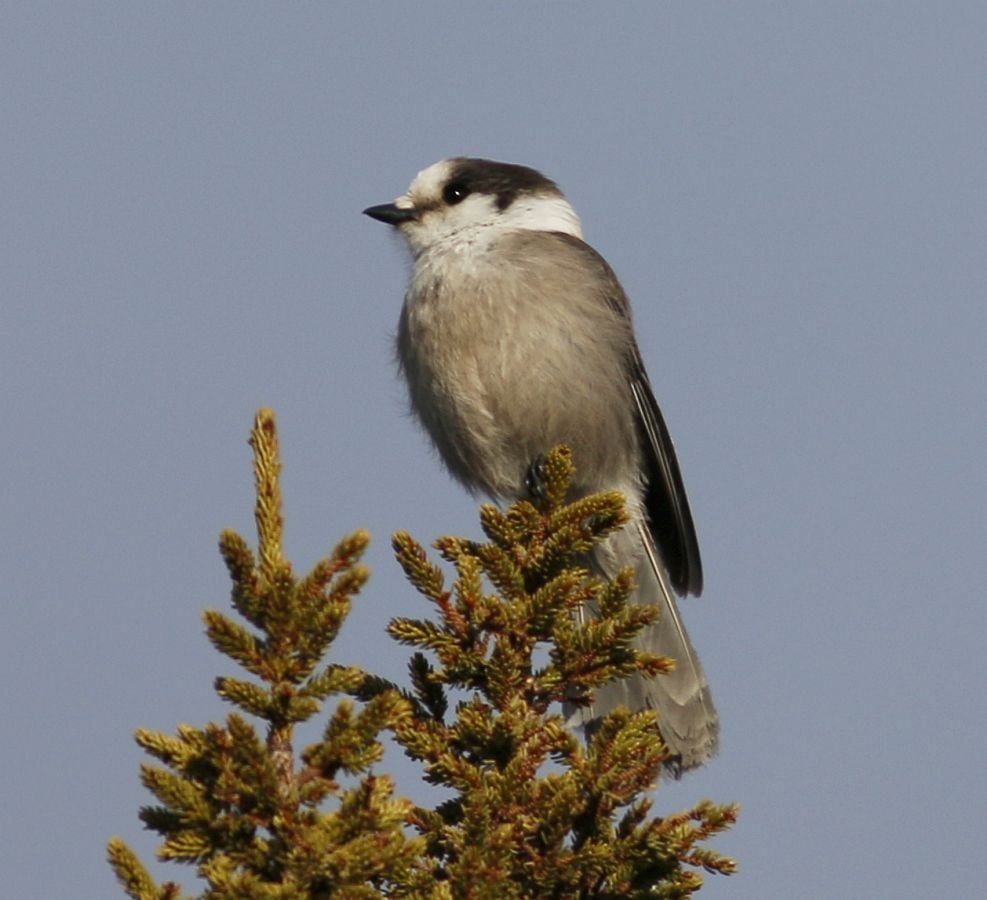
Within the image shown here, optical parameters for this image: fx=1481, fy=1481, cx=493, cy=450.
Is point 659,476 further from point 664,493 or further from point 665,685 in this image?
point 665,685

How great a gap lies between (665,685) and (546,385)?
111 centimetres

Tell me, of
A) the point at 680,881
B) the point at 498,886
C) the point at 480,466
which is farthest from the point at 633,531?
the point at 498,886

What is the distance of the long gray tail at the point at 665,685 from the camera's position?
459 centimetres

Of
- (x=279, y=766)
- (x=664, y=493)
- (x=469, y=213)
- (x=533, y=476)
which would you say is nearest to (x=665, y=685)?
(x=533, y=476)

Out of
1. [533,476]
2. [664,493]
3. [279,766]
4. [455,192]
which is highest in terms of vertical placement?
[455,192]

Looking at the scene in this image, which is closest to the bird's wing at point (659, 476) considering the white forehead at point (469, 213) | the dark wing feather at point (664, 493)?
the dark wing feather at point (664, 493)

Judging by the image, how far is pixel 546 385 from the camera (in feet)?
16.8

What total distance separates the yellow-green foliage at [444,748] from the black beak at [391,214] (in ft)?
8.35

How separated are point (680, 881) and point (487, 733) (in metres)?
0.45

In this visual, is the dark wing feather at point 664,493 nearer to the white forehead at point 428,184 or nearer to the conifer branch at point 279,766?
the white forehead at point 428,184

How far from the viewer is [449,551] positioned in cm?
342

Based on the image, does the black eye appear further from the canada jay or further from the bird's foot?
the bird's foot

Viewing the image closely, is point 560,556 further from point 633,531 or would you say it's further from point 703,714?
point 633,531

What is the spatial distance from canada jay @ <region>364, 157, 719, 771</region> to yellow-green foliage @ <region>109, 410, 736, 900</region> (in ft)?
5.16
